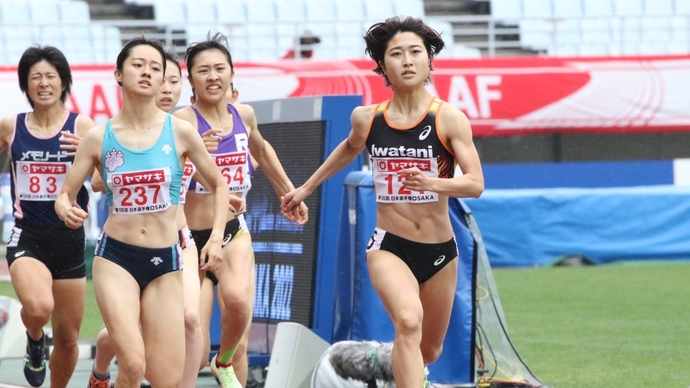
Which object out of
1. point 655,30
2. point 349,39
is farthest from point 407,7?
point 655,30

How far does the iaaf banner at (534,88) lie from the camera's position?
72.1 feet

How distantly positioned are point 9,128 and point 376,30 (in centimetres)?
234

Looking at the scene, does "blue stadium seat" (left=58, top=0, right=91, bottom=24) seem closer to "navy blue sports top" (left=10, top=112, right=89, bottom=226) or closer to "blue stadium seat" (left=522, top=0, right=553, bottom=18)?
"blue stadium seat" (left=522, top=0, right=553, bottom=18)

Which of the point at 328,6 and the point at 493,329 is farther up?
the point at 328,6

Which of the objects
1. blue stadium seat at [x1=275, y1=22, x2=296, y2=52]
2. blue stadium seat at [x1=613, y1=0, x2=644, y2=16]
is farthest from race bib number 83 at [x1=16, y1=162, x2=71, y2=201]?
blue stadium seat at [x1=613, y1=0, x2=644, y2=16]

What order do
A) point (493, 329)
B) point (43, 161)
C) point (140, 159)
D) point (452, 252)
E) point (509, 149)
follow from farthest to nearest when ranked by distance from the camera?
point (509, 149) < point (493, 329) < point (43, 161) < point (452, 252) < point (140, 159)

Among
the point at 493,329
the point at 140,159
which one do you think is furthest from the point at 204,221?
the point at 493,329

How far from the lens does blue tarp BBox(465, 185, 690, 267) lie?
1878cm

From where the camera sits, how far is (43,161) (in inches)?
273

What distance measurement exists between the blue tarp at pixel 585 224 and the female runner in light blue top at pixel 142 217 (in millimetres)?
12970

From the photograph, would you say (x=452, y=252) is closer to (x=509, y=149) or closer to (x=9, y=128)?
(x=9, y=128)

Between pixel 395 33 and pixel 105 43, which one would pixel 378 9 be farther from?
pixel 395 33

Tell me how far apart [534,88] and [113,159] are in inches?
727

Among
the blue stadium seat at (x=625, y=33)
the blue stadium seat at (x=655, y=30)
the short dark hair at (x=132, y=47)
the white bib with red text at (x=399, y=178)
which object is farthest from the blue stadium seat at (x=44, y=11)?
the white bib with red text at (x=399, y=178)
